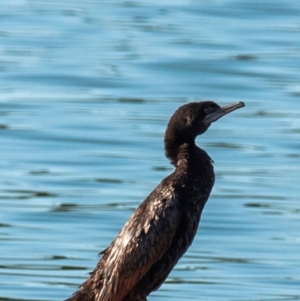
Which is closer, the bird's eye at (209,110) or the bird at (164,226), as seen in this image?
the bird at (164,226)

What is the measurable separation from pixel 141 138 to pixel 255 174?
7.20ft

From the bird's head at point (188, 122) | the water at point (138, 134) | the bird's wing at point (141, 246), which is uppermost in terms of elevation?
the bird's head at point (188, 122)

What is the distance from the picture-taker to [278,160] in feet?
67.8

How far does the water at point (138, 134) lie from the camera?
1619 centimetres

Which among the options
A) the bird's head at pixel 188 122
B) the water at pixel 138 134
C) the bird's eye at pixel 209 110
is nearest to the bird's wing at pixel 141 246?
the bird's head at pixel 188 122

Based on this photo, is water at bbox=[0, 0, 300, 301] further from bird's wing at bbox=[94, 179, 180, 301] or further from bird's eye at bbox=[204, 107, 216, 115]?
bird's eye at bbox=[204, 107, 216, 115]

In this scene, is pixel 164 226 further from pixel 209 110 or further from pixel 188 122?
pixel 209 110

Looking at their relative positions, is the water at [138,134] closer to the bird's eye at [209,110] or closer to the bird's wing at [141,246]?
the bird's wing at [141,246]

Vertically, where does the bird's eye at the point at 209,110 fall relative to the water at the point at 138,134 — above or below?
above

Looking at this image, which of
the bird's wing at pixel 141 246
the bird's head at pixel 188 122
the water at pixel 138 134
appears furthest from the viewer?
the water at pixel 138 134

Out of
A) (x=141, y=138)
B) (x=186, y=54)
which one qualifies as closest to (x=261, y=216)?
(x=141, y=138)

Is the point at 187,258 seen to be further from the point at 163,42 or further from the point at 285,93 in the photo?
the point at 163,42

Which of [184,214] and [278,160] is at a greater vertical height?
[184,214]

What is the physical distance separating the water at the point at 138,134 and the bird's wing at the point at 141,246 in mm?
3673
